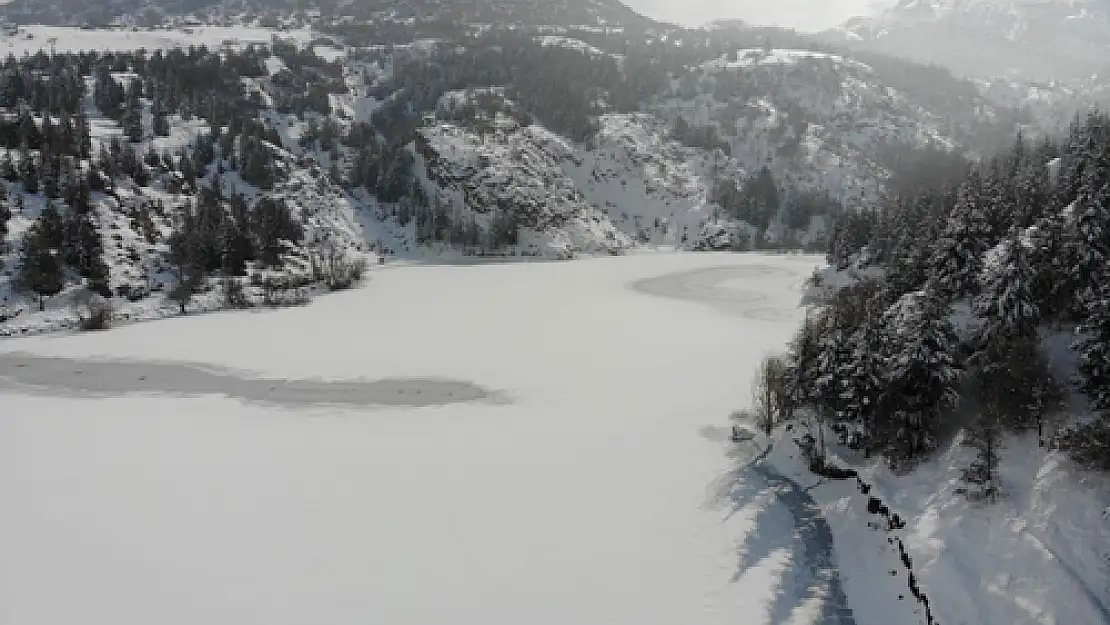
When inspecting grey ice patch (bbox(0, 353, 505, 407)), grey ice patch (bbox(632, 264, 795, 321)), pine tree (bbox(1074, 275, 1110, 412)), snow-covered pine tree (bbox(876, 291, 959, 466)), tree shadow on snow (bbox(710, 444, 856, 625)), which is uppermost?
pine tree (bbox(1074, 275, 1110, 412))

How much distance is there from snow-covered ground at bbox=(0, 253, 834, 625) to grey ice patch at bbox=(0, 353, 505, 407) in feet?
1.69

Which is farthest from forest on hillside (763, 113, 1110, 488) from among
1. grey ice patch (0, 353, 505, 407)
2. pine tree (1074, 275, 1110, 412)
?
grey ice patch (0, 353, 505, 407)

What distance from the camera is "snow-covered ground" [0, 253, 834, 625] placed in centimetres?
3103

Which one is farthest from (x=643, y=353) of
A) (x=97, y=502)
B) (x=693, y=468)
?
(x=97, y=502)

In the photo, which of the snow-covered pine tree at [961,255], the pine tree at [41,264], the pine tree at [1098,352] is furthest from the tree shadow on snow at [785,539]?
the pine tree at [41,264]

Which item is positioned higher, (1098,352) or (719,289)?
(1098,352)

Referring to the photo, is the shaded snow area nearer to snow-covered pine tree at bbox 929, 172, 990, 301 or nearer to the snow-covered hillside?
snow-covered pine tree at bbox 929, 172, 990, 301

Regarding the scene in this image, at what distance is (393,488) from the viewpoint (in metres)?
40.9

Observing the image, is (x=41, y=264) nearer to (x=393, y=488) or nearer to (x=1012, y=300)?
(x=393, y=488)

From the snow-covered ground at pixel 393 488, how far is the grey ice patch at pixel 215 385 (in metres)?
0.52

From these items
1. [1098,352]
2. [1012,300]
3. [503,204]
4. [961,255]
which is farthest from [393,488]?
[503,204]

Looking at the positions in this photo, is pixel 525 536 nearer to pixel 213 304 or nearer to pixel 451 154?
pixel 213 304

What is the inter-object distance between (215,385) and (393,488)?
33.4 m

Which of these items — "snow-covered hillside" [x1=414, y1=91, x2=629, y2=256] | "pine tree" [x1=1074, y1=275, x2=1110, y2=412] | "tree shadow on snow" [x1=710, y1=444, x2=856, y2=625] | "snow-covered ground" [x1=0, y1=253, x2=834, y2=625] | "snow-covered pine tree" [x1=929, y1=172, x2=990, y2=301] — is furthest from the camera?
"snow-covered hillside" [x1=414, y1=91, x2=629, y2=256]
